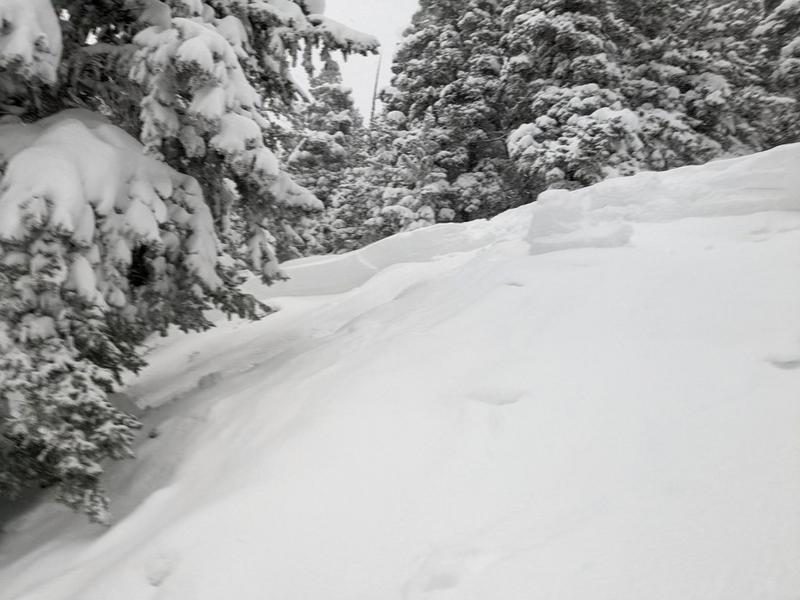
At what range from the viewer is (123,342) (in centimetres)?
509

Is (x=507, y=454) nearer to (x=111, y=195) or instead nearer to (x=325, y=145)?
(x=111, y=195)

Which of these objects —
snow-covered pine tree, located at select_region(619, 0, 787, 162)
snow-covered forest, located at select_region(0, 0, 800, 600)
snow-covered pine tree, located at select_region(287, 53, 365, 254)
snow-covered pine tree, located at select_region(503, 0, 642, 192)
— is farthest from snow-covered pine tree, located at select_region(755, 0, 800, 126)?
snow-covered pine tree, located at select_region(287, 53, 365, 254)

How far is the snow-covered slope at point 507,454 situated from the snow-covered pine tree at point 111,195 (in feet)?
2.58

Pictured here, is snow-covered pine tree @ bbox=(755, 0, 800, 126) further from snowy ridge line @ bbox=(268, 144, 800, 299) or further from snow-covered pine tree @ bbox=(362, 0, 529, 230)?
snow-covered pine tree @ bbox=(362, 0, 529, 230)

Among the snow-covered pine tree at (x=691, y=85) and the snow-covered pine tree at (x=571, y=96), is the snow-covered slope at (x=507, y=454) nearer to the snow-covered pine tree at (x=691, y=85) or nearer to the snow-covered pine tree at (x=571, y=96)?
the snow-covered pine tree at (x=571, y=96)

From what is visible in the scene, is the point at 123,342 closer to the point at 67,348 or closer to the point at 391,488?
the point at 67,348

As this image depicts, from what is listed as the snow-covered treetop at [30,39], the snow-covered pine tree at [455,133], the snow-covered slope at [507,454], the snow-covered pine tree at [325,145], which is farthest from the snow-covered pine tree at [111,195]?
the snow-covered pine tree at [325,145]

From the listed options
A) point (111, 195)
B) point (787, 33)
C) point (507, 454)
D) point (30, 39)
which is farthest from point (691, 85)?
point (30, 39)

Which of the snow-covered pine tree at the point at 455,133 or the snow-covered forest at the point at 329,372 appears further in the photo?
the snow-covered pine tree at the point at 455,133

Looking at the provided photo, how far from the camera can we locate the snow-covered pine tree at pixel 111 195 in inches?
154

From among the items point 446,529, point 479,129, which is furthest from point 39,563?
point 479,129

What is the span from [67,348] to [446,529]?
323 centimetres

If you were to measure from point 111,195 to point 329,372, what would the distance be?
2.34 metres

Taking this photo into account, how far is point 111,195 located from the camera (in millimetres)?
4391
